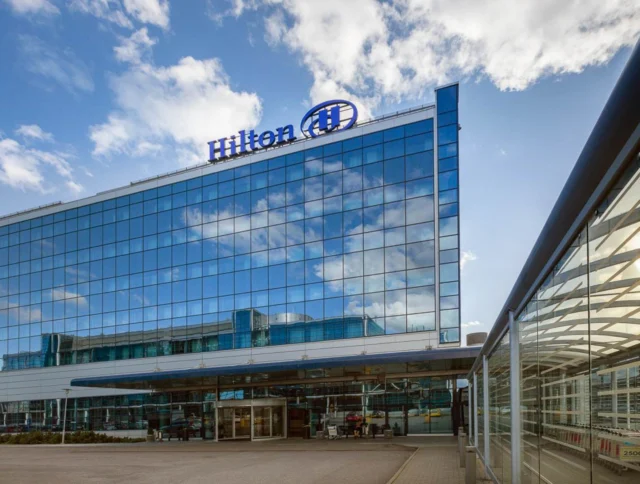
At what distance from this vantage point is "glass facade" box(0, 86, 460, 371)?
39.3 m

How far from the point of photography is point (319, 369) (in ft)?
114

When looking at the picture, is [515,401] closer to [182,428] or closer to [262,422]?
[262,422]

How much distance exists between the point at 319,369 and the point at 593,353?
3158 centimetres

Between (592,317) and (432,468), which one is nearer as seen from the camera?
(592,317)

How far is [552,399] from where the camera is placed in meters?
5.43

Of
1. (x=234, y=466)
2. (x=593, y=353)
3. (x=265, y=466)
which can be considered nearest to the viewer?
(x=593, y=353)

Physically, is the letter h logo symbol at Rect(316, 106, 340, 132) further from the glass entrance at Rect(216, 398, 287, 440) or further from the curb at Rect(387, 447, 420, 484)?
the curb at Rect(387, 447, 420, 484)

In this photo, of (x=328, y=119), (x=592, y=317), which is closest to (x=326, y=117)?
(x=328, y=119)

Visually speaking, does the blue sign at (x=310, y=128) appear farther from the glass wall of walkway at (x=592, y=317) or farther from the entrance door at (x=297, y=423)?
the glass wall of walkway at (x=592, y=317)

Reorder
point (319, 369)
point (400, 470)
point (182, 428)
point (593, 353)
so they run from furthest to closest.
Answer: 1. point (182, 428)
2. point (319, 369)
3. point (400, 470)
4. point (593, 353)

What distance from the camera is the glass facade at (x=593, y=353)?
3.11 metres

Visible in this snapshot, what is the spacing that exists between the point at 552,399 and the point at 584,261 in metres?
1.78

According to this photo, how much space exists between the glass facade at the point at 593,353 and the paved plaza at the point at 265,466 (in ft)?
35.6

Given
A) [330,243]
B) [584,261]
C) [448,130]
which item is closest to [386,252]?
[330,243]
